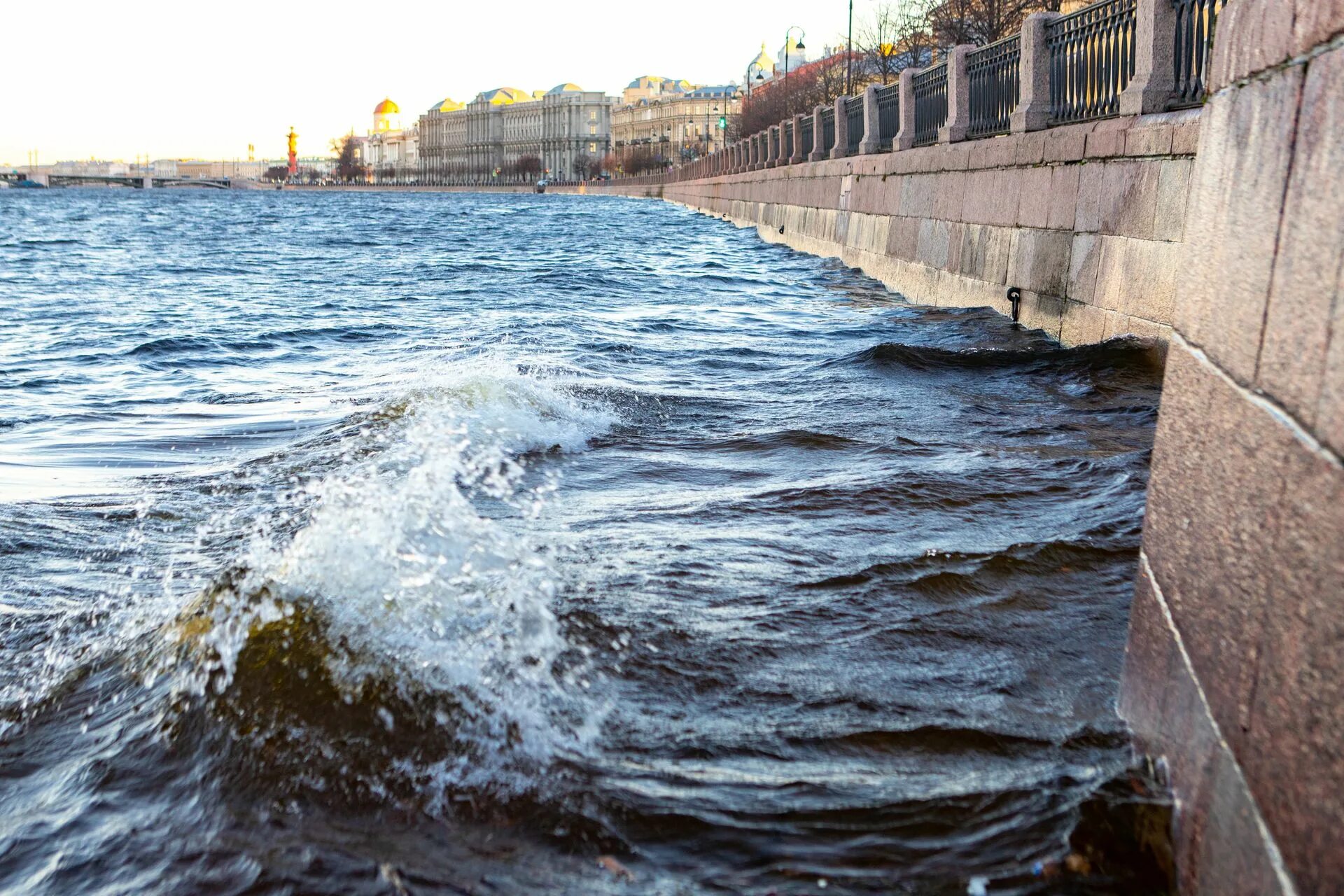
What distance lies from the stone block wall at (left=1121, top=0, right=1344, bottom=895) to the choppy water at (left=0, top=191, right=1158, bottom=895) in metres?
0.53

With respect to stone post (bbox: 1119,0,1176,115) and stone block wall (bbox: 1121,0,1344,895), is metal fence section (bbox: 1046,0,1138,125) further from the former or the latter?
stone block wall (bbox: 1121,0,1344,895)

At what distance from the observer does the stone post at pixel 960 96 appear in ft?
46.5

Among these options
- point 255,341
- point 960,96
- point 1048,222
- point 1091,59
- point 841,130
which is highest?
point 1091,59

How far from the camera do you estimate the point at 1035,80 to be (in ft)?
37.2

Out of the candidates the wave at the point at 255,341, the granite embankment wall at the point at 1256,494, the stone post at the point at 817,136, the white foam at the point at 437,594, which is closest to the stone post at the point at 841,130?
the stone post at the point at 817,136

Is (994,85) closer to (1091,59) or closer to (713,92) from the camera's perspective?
(1091,59)

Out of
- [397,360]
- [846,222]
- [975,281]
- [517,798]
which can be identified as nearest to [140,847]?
[517,798]

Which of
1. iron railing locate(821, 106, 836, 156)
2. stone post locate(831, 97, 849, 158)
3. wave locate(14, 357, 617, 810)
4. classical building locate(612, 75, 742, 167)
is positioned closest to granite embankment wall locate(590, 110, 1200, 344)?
stone post locate(831, 97, 849, 158)

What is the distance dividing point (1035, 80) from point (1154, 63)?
301 cm

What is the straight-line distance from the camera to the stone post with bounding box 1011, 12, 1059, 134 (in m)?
11.2

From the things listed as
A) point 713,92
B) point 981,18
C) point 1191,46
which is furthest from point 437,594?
point 713,92

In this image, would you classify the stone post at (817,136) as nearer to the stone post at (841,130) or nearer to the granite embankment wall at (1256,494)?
the stone post at (841,130)

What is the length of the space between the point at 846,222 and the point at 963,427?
14375 mm

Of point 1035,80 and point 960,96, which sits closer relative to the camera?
point 1035,80
